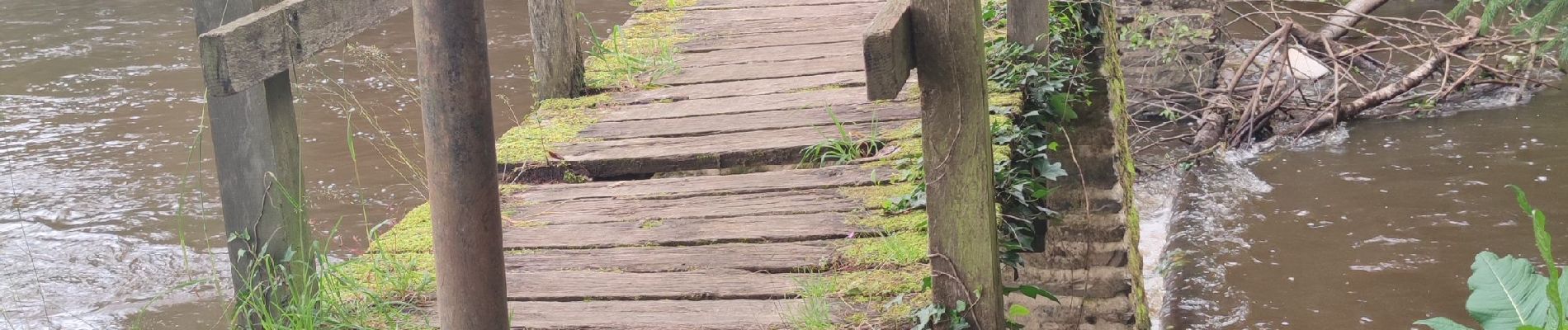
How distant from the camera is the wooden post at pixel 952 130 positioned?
242 cm

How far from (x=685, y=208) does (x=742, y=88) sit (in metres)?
1.30

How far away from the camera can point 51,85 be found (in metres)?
9.48

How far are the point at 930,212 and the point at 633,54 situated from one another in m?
3.12

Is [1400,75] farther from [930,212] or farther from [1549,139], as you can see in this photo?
[930,212]

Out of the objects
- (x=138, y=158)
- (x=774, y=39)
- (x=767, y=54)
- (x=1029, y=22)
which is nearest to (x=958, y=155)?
(x=1029, y=22)

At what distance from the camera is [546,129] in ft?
15.3

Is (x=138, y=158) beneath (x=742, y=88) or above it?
beneath

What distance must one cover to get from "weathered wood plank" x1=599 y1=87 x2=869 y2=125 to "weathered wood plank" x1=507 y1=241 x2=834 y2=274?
128 centimetres

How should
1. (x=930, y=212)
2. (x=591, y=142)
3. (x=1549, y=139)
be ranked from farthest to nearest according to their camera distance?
(x=1549, y=139), (x=591, y=142), (x=930, y=212)

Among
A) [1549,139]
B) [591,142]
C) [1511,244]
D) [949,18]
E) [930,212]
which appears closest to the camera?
[949,18]

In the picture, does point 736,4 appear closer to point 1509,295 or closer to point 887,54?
point 887,54

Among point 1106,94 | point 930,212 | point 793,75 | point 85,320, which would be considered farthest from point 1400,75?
point 85,320

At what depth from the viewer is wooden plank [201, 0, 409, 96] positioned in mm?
2307

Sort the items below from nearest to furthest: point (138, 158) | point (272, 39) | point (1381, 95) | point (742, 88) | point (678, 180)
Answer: point (272, 39) < point (678, 180) < point (742, 88) < point (138, 158) < point (1381, 95)
